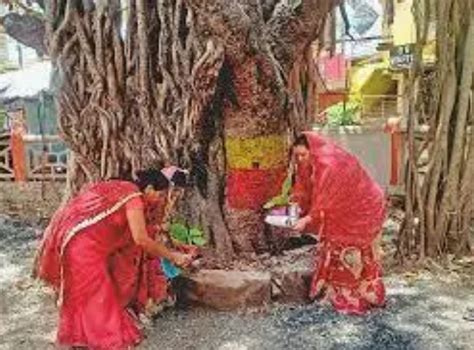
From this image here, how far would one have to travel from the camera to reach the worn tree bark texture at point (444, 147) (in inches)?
206

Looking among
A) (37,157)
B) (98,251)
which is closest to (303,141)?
(98,251)

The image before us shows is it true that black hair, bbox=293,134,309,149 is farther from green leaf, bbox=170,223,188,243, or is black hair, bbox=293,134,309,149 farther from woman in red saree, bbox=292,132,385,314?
green leaf, bbox=170,223,188,243

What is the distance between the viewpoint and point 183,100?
476 centimetres

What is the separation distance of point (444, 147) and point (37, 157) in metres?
4.90

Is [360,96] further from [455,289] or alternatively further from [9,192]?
[455,289]

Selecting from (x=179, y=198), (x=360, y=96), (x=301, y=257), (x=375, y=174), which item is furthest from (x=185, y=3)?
(x=360, y=96)

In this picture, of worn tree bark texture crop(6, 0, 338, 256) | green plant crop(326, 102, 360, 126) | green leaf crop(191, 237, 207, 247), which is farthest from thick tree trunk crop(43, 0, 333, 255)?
green plant crop(326, 102, 360, 126)

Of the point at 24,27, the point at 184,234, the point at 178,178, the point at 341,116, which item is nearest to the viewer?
the point at 178,178

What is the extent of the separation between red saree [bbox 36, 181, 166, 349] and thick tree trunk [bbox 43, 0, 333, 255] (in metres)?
0.92

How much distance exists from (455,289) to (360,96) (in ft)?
36.9

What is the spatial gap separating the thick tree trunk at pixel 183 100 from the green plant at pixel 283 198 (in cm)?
13

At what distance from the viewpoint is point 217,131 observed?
16.3ft

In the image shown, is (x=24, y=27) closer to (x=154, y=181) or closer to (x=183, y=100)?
(x=183, y=100)

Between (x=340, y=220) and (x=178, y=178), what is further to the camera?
(x=340, y=220)
